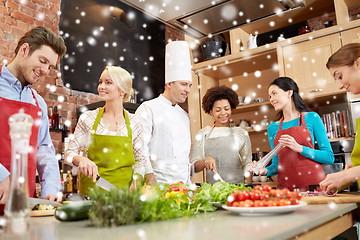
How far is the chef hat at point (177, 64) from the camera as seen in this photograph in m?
2.31

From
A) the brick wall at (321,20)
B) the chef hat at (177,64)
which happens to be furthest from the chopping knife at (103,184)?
the brick wall at (321,20)

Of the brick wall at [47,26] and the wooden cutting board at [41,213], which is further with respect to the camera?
the brick wall at [47,26]

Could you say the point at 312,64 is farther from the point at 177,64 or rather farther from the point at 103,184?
the point at 103,184

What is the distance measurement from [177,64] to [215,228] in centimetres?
172

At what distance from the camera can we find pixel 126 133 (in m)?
1.89

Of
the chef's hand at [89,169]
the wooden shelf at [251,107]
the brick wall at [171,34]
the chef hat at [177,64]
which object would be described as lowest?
the chef's hand at [89,169]

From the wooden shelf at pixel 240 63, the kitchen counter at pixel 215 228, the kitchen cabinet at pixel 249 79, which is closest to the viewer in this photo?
the kitchen counter at pixel 215 228

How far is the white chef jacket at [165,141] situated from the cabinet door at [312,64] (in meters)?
1.55

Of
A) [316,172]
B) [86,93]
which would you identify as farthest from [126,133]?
[86,93]

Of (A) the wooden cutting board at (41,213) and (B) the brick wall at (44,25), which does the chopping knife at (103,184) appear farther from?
(B) the brick wall at (44,25)

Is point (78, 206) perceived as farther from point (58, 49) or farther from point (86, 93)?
point (86, 93)

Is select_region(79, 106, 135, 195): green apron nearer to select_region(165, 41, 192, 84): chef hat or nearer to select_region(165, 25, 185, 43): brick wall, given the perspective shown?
select_region(165, 41, 192, 84): chef hat

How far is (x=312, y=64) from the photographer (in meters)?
3.21

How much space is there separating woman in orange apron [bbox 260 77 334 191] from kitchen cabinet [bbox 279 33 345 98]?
721 mm
